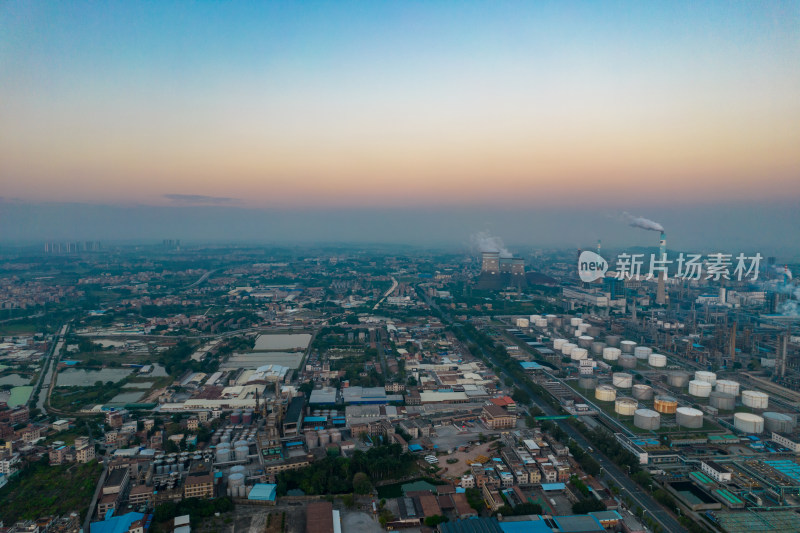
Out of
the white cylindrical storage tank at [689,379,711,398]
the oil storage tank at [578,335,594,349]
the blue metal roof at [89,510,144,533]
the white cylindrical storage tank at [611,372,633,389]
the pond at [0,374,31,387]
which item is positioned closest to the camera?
the blue metal roof at [89,510,144,533]

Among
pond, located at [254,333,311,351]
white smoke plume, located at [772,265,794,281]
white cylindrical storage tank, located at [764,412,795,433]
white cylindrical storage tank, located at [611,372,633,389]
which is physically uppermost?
white smoke plume, located at [772,265,794,281]

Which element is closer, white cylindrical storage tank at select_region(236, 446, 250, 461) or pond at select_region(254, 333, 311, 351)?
white cylindrical storage tank at select_region(236, 446, 250, 461)

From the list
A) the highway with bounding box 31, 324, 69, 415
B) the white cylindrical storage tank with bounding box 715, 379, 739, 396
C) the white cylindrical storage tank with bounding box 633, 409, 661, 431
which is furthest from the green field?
the white cylindrical storage tank with bounding box 715, 379, 739, 396

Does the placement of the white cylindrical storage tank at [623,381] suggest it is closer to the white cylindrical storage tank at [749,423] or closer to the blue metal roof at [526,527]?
the white cylindrical storage tank at [749,423]

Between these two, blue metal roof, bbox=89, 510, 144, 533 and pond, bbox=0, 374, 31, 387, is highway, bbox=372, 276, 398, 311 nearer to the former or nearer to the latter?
pond, bbox=0, 374, 31, 387

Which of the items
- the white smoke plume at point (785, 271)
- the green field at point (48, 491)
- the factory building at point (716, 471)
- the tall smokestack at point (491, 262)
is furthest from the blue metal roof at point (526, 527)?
the tall smokestack at point (491, 262)

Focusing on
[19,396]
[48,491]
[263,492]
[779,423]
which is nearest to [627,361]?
[779,423]

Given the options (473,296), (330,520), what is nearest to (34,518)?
(330,520)

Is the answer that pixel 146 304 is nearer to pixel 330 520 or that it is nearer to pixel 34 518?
pixel 34 518

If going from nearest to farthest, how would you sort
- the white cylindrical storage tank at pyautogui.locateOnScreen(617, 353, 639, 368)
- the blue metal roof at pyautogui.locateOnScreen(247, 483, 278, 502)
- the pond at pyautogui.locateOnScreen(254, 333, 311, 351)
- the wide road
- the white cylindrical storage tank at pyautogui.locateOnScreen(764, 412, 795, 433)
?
the wide road
the blue metal roof at pyautogui.locateOnScreen(247, 483, 278, 502)
the white cylindrical storage tank at pyautogui.locateOnScreen(764, 412, 795, 433)
the white cylindrical storage tank at pyautogui.locateOnScreen(617, 353, 639, 368)
the pond at pyautogui.locateOnScreen(254, 333, 311, 351)
